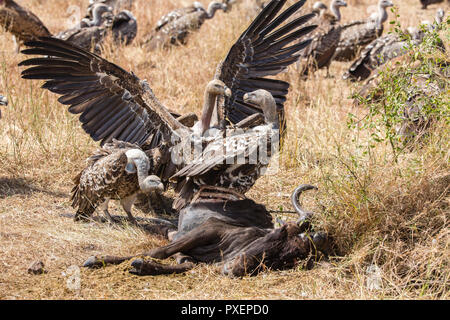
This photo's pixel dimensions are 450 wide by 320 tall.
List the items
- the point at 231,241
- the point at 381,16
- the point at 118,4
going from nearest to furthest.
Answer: the point at 231,241 → the point at 381,16 → the point at 118,4

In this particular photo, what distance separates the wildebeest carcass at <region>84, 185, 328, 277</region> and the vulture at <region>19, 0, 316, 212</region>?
0.34 m

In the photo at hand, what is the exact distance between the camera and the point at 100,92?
5.59m

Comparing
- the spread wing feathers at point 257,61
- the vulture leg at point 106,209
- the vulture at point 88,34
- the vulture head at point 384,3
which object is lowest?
the vulture leg at point 106,209

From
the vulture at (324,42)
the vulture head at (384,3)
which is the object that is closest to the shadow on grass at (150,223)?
the vulture at (324,42)

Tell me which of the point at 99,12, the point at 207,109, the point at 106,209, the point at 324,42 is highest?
the point at 99,12

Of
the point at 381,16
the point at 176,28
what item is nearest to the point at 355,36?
the point at 381,16

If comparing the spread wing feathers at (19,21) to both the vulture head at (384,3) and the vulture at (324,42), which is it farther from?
the vulture head at (384,3)

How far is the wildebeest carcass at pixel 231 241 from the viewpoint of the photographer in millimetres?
4082

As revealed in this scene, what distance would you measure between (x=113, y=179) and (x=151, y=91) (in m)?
0.96

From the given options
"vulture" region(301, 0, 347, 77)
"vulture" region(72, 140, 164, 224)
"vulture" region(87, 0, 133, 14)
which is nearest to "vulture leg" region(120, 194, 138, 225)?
"vulture" region(72, 140, 164, 224)

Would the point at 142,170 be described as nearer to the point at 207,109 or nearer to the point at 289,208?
the point at 207,109

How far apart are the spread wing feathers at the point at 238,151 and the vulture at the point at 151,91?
28 centimetres

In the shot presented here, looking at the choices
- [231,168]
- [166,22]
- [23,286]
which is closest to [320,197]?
[231,168]

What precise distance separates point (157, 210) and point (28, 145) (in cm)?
181
